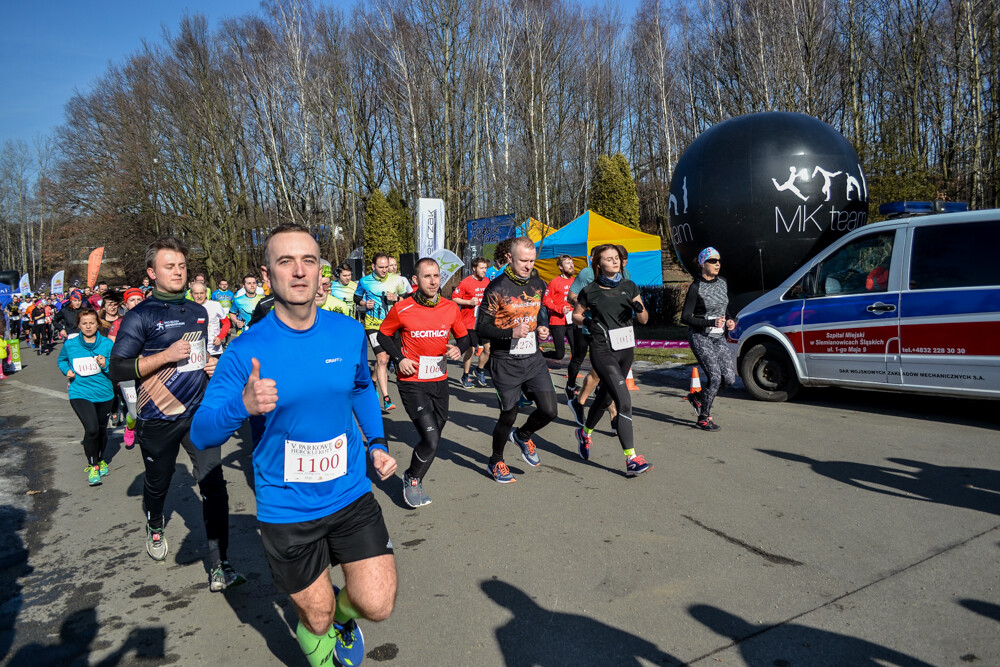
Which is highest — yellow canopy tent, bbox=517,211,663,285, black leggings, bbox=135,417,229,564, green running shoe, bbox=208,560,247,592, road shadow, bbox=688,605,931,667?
yellow canopy tent, bbox=517,211,663,285

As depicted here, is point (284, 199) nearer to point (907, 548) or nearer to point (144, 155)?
point (144, 155)

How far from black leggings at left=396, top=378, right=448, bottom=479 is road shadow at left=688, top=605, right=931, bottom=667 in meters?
2.59

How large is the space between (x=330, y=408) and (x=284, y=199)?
3540cm

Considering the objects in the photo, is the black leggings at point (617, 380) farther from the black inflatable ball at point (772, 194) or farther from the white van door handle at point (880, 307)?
the black inflatable ball at point (772, 194)

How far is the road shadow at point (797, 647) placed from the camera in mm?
2949

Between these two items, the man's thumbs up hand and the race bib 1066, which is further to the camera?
the race bib 1066

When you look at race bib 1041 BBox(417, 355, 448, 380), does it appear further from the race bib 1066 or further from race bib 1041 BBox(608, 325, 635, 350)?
the race bib 1066

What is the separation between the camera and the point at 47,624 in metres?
3.69

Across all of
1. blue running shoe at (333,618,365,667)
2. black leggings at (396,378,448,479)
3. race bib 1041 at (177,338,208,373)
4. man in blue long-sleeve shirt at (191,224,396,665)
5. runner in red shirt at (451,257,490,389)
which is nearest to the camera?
man in blue long-sleeve shirt at (191,224,396,665)

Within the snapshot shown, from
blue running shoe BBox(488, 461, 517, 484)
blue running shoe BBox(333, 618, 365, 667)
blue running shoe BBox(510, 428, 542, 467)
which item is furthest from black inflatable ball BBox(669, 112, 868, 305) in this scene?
blue running shoe BBox(333, 618, 365, 667)

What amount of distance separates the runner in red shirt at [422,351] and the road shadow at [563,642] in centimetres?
211

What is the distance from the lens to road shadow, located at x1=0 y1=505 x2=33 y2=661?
366 cm

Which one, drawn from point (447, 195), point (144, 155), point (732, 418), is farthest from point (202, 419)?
point (144, 155)

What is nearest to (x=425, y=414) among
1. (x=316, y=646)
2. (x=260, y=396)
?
(x=316, y=646)
